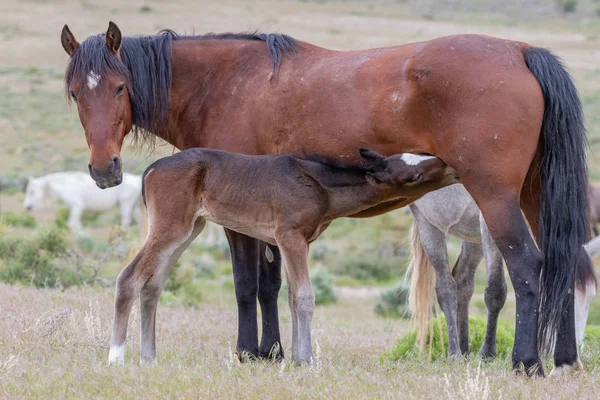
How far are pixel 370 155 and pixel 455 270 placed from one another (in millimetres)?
3154

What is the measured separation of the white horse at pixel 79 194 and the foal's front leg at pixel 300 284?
16.4 metres

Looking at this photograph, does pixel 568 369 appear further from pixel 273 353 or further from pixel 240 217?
pixel 240 217

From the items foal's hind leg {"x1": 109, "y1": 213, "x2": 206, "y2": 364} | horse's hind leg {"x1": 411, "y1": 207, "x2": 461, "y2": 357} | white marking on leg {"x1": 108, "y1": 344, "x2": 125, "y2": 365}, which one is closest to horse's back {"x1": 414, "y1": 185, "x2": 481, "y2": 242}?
horse's hind leg {"x1": 411, "y1": 207, "x2": 461, "y2": 357}

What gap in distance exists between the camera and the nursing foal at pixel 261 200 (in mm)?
6609

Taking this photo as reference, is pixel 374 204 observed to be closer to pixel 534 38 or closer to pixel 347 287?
pixel 347 287

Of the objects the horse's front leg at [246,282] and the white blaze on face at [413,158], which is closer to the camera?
the white blaze on face at [413,158]

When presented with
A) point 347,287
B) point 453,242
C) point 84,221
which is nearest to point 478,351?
point 347,287

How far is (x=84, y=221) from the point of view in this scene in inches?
986

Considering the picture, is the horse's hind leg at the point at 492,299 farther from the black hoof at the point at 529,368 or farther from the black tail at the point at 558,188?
the black hoof at the point at 529,368

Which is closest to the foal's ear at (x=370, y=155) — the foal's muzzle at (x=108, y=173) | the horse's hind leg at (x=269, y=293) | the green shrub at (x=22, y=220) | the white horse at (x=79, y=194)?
the horse's hind leg at (x=269, y=293)

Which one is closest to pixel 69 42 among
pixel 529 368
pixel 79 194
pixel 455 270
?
pixel 529 368

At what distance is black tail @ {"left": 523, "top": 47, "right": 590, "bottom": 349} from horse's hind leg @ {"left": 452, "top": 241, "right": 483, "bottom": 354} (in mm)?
2534

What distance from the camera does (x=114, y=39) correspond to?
24.1 ft

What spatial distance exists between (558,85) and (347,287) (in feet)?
42.6
